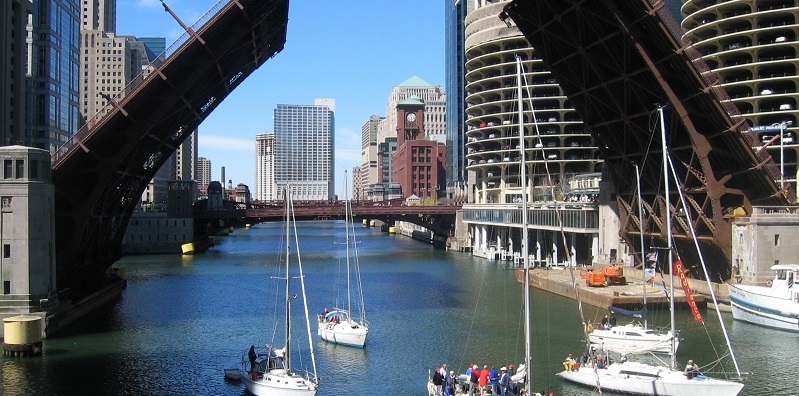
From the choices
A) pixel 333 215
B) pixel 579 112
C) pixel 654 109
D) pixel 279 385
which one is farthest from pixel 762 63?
pixel 333 215

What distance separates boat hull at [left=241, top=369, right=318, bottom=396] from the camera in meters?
25.4

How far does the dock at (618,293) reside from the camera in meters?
42.5

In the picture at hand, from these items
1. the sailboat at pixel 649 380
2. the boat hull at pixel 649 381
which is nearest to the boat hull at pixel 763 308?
the sailboat at pixel 649 380

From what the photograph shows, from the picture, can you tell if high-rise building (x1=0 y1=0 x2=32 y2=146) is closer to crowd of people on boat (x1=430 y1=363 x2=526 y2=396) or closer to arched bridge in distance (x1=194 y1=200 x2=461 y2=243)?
arched bridge in distance (x1=194 y1=200 x2=461 y2=243)

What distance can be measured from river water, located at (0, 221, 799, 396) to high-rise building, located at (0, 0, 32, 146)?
31.0 meters

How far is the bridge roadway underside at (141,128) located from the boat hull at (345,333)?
14.3 meters

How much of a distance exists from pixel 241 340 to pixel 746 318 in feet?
83.9

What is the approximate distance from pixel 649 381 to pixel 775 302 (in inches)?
594

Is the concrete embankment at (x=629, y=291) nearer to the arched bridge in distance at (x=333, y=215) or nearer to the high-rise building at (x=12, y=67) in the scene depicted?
the arched bridge in distance at (x=333, y=215)

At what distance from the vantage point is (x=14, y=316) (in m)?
33.3

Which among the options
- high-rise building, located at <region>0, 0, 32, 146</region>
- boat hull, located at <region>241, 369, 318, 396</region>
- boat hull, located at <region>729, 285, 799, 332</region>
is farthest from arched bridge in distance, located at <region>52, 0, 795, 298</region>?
high-rise building, located at <region>0, 0, 32, 146</region>

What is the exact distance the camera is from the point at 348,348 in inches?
1371

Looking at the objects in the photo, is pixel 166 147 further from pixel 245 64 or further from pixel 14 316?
pixel 14 316

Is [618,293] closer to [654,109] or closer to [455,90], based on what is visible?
[654,109]
